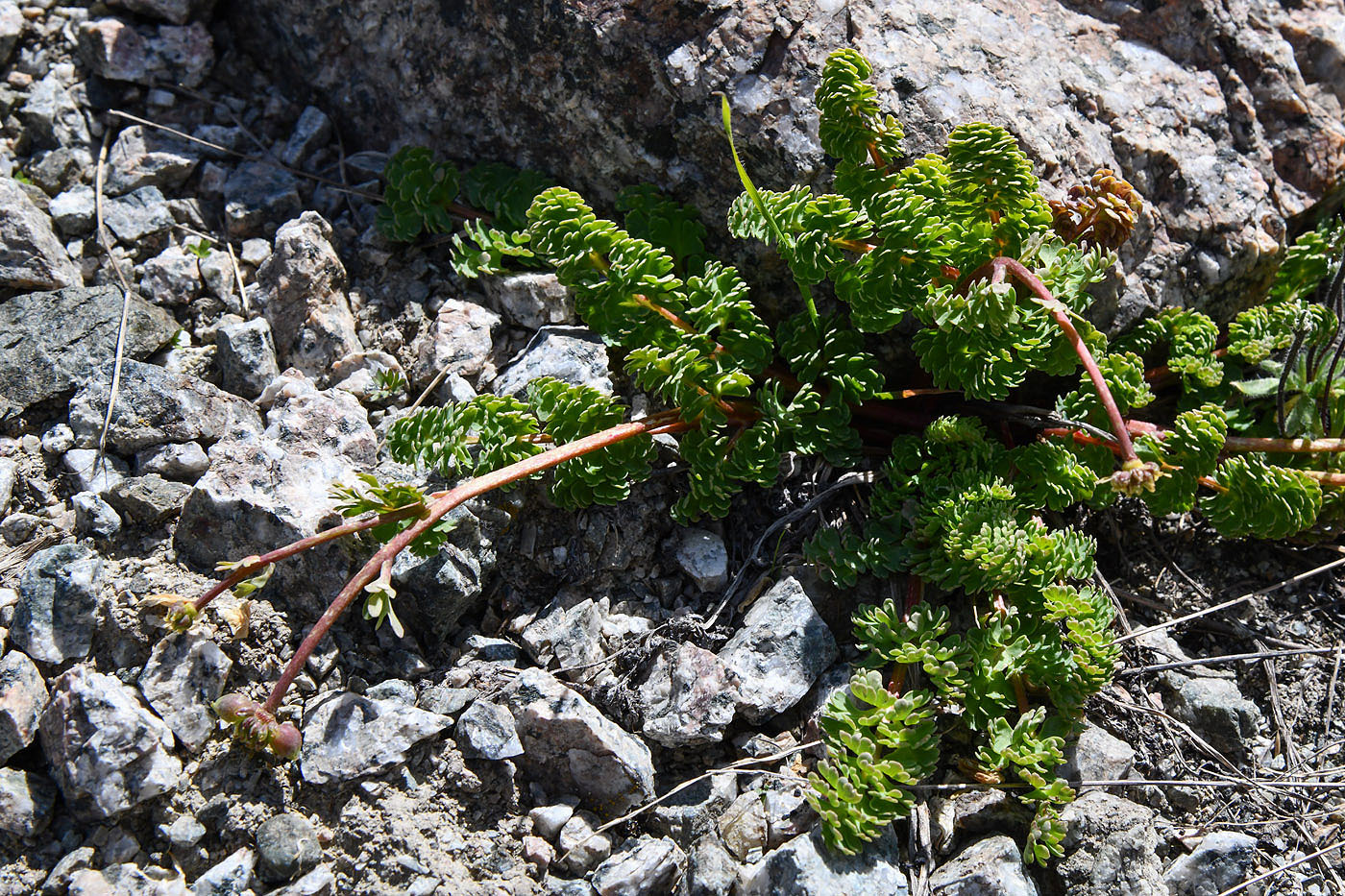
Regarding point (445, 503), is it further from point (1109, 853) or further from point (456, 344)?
point (1109, 853)

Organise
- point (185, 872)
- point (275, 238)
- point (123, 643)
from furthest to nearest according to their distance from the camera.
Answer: point (275, 238) < point (123, 643) < point (185, 872)

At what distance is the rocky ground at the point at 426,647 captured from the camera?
2.80 metres

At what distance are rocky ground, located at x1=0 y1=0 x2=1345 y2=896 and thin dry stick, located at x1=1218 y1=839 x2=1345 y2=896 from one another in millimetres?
39

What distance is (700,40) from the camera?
12.4 feet

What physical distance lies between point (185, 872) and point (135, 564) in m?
1.01

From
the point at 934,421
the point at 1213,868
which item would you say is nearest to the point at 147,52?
the point at 934,421

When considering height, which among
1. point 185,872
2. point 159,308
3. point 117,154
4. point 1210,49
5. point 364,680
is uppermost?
point 1210,49

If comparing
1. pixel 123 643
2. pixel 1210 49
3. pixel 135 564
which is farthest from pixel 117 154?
pixel 1210 49

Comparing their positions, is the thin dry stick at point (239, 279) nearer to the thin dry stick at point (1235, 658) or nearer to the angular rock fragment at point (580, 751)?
the angular rock fragment at point (580, 751)

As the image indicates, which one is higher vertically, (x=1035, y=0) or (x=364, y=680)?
(x=1035, y=0)

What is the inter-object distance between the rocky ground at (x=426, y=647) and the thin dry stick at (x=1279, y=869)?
0.13 ft

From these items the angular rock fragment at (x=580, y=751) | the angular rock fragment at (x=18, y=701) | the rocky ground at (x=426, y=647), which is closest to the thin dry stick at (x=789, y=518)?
the rocky ground at (x=426, y=647)

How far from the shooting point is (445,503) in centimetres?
301

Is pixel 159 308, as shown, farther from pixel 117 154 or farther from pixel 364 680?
pixel 364 680
